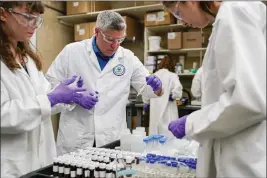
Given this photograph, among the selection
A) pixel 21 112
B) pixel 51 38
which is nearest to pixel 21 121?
pixel 21 112

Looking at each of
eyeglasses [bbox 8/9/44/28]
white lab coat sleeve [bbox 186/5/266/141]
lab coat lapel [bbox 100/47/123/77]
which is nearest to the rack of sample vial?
white lab coat sleeve [bbox 186/5/266/141]

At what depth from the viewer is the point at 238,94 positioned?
83cm

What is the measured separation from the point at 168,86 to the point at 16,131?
117 inches

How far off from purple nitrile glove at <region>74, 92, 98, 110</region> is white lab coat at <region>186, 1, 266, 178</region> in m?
0.90

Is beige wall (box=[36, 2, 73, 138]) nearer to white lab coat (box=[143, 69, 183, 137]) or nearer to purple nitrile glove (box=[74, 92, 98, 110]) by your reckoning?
white lab coat (box=[143, 69, 183, 137])

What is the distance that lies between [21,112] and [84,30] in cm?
367

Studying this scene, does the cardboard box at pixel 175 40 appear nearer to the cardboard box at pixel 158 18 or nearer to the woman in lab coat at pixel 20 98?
the cardboard box at pixel 158 18

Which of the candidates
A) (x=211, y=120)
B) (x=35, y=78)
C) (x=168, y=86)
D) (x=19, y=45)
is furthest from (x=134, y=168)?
(x=168, y=86)

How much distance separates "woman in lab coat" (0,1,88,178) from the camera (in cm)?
110

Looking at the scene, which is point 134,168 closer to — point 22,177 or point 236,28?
point 22,177

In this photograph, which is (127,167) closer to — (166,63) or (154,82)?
(154,82)

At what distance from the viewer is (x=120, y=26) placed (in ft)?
6.14

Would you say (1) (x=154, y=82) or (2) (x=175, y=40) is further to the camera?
(2) (x=175, y=40)

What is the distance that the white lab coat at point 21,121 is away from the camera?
1.09m
